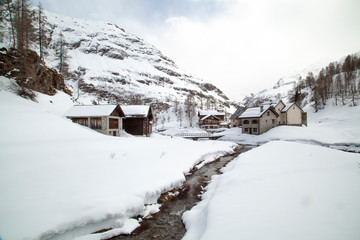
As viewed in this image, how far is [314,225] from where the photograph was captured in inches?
172

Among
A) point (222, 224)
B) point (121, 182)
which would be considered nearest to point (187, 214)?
point (222, 224)

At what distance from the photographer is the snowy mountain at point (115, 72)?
342ft

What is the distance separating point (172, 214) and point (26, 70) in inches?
1153

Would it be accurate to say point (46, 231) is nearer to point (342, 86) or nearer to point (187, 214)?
point (187, 214)

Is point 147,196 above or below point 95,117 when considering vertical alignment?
below

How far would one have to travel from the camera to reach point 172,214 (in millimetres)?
8000

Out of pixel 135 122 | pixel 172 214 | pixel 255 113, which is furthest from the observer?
pixel 255 113

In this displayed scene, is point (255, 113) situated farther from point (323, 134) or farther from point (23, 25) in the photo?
point (23, 25)

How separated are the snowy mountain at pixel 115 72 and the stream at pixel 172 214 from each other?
269 feet

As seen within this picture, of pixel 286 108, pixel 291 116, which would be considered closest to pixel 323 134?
pixel 291 116

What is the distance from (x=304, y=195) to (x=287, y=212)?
1.72m

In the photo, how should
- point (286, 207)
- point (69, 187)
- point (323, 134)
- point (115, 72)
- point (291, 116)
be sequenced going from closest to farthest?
1. point (286, 207)
2. point (69, 187)
3. point (323, 134)
4. point (291, 116)
5. point (115, 72)

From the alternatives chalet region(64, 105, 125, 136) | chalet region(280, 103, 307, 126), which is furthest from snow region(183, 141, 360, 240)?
chalet region(280, 103, 307, 126)

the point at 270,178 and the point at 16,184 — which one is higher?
the point at 16,184
